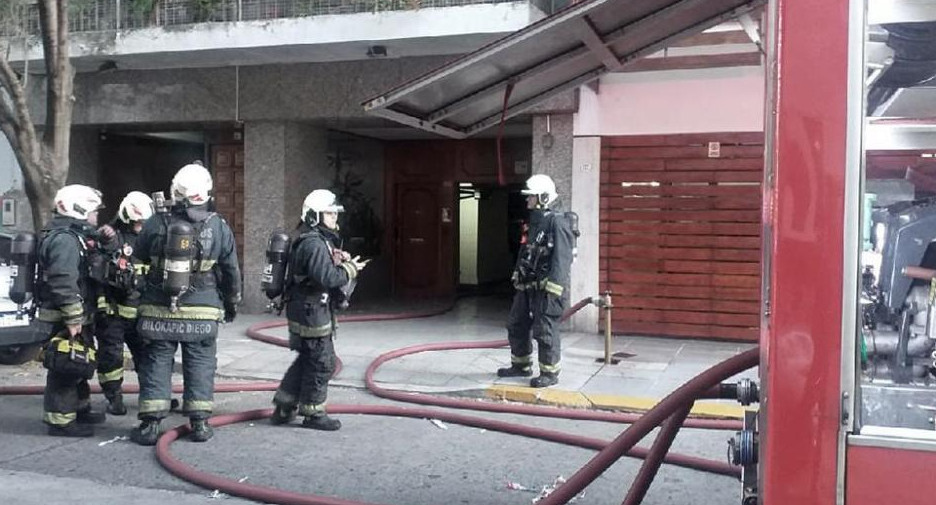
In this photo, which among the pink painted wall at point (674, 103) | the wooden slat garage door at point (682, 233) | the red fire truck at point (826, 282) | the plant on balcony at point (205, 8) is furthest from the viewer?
the plant on balcony at point (205, 8)

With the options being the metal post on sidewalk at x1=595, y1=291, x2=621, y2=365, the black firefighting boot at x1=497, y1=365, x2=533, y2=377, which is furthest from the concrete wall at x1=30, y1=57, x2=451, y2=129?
the black firefighting boot at x1=497, y1=365, x2=533, y2=377

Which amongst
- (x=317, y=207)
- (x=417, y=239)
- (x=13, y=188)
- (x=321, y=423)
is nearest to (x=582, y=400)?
(x=321, y=423)

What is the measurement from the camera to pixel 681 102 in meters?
10.1

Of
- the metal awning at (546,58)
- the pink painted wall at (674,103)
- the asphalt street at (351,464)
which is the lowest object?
the asphalt street at (351,464)

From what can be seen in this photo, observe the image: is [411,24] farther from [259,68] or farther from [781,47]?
[781,47]

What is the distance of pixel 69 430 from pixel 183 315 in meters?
1.20

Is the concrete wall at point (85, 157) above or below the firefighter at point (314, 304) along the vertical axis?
above

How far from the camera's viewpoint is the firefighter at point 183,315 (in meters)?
5.78

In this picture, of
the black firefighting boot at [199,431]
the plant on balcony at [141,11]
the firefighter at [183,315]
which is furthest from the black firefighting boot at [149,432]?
the plant on balcony at [141,11]

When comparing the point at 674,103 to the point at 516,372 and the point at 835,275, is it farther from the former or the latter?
the point at 835,275

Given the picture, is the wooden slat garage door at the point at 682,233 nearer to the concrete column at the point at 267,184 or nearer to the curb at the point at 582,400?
the curb at the point at 582,400

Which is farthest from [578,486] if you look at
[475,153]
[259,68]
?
[475,153]

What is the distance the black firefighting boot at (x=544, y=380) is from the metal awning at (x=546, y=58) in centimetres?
289

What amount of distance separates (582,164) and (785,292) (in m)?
8.84
